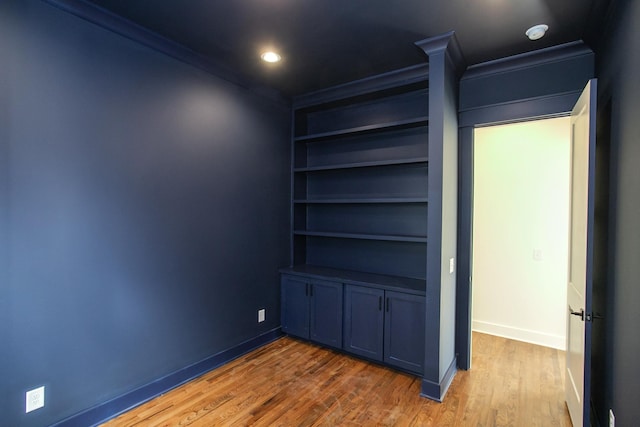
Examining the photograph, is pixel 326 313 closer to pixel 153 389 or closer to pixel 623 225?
pixel 153 389

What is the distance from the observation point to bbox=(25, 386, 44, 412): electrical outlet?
6.00 feet

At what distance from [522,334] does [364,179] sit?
2.44 m

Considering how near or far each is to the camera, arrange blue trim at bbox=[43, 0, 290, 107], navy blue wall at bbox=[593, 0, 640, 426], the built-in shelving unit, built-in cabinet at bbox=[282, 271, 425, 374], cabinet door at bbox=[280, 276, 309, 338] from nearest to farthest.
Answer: navy blue wall at bbox=[593, 0, 640, 426], blue trim at bbox=[43, 0, 290, 107], built-in cabinet at bbox=[282, 271, 425, 374], the built-in shelving unit, cabinet door at bbox=[280, 276, 309, 338]

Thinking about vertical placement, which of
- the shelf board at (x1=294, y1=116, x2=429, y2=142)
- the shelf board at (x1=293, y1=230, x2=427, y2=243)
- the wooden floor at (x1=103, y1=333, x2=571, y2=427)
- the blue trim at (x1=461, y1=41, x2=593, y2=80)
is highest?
the blue trim at (x1=461, y1=41, x2=593, y2=80)

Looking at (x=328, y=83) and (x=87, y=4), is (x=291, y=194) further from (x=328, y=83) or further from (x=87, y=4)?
(x=87, y=4)

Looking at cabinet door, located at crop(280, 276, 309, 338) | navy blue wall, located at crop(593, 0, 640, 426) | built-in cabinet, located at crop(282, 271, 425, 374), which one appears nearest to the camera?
navy blue wall, located at crop(593, 0, 640, 426)

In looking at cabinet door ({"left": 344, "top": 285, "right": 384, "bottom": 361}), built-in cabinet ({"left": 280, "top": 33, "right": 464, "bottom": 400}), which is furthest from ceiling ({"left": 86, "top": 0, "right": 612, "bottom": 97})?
cabinet door ({"left": 344, "top": 285, "right": 384, "bottom": 361})

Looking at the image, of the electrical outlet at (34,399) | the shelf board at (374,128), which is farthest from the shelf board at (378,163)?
the electrical outlet at (34,399)

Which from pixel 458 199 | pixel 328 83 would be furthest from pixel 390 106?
pixel 458 199

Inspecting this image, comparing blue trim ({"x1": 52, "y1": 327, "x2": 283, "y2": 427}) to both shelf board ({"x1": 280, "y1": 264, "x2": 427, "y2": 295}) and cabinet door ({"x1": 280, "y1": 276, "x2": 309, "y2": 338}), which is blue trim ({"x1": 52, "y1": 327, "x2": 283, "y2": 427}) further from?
shelf board ({"x1": 280, "y1": 264, "x2": 427, "y2": 295})

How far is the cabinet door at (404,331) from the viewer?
8.86ft

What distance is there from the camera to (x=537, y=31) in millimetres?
2189

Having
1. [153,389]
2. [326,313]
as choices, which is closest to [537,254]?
[326,313]

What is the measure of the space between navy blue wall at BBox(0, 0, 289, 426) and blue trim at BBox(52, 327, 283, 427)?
0.04 m
